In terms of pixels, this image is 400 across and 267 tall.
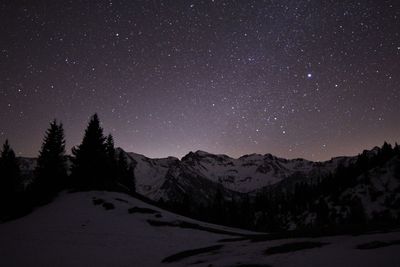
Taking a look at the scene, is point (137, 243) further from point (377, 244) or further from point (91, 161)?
point (91, 161)

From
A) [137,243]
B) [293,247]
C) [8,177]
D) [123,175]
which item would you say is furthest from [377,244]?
[123,175]

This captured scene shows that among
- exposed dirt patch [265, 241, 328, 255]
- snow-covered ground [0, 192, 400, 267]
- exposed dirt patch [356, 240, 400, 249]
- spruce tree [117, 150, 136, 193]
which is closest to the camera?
exposed dirt patch [356, 240, 400, 249]

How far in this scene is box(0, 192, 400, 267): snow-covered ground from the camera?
44.0 ft

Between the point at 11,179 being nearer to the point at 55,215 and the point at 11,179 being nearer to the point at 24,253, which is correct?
the point at 55,215

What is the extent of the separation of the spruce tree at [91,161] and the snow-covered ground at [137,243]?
833cm

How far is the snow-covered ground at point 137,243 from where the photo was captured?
13398 millimetres

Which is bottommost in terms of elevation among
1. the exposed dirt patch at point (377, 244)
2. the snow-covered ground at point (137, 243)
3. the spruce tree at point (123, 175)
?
the snow-covered ground at point (137, 243)

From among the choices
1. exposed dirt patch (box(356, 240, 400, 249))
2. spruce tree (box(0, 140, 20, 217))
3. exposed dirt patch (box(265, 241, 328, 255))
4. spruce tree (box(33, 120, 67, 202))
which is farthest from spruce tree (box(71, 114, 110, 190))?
exposed dirt patch (box(356, 240, 400, 249))

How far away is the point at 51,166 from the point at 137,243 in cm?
3797

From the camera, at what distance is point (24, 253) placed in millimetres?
23734

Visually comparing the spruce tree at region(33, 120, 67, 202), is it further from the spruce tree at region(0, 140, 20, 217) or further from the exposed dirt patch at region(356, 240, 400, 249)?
the exposed dirt patch at region(356, 240, 400, 249)

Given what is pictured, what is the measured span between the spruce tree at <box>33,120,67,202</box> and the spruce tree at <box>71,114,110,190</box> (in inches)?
102

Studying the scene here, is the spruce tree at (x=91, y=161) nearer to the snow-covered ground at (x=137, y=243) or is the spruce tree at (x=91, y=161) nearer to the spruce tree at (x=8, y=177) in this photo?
the snow-covered ground at (x=137, y=243)

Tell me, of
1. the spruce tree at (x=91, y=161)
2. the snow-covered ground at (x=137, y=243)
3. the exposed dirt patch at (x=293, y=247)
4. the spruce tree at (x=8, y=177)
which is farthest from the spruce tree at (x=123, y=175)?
the exposed dirt patch at (x=293, y=247)
